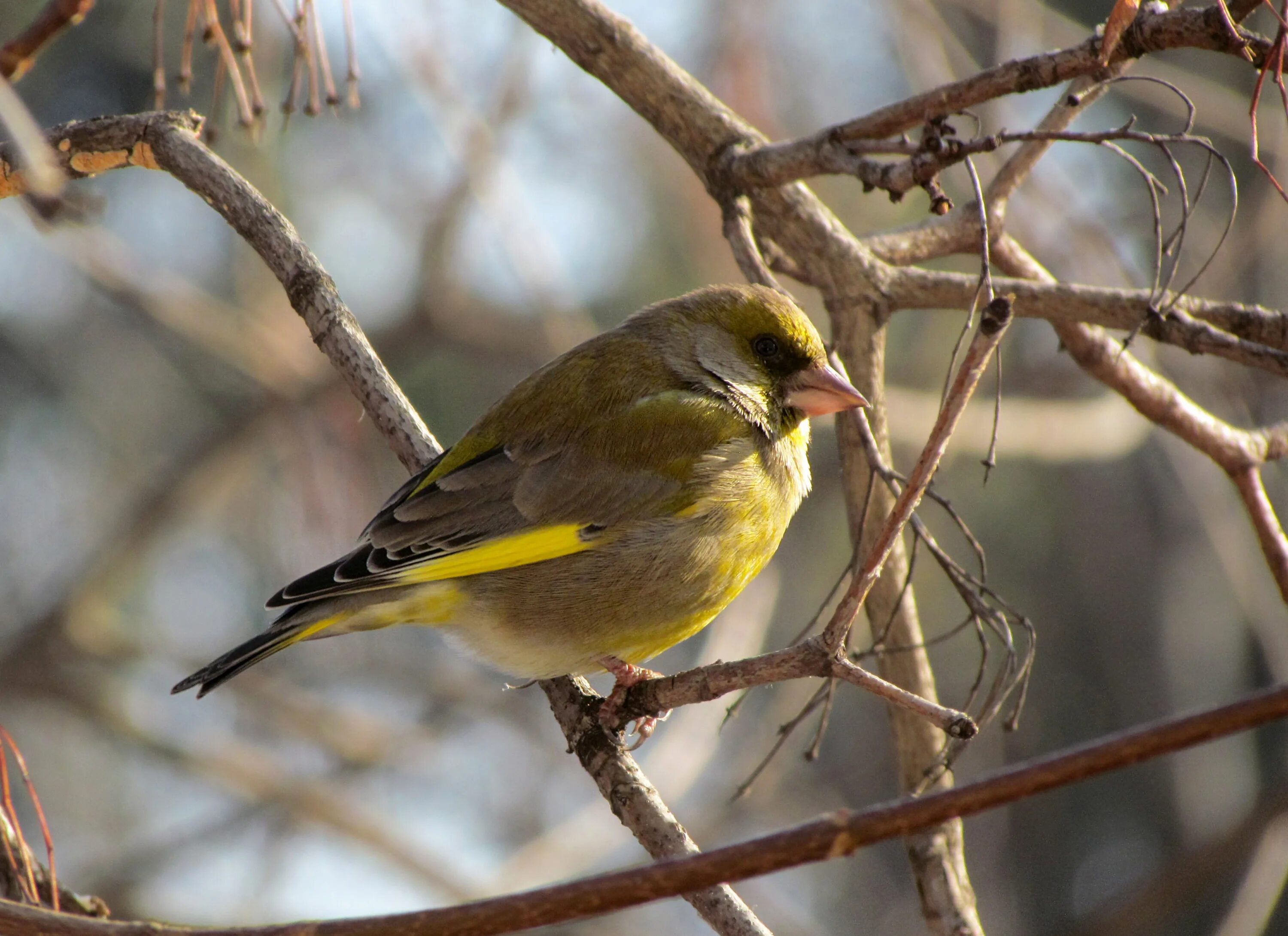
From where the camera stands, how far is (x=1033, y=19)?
20.3 feet

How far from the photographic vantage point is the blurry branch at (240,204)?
121 inches

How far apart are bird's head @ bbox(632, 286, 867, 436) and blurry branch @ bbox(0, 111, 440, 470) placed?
3.00ft

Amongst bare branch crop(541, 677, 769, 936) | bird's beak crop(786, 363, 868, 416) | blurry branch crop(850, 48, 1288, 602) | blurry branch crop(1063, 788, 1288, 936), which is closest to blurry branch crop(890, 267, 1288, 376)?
blurry branch crop(850, 48, 1288, 602)

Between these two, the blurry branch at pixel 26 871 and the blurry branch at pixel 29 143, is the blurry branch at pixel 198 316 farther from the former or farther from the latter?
the blurry branch at pixel 29 143

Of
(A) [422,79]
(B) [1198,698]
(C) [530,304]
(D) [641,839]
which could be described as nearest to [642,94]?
(D) [641,839]

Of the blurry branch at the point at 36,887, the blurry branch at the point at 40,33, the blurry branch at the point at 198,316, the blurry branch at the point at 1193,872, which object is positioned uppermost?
the blurry branch at the point at 198,316

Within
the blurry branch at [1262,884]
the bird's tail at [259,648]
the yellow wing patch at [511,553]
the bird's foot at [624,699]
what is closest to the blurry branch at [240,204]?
the yellow wing patch at [511,553]

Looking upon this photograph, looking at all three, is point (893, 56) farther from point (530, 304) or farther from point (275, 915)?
point (275, 915)

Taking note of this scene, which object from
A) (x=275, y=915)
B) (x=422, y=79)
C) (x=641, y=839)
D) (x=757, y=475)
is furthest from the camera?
(x=275, y=915)

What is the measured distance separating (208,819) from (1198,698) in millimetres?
5420

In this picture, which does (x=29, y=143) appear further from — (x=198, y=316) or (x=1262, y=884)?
(x=1262, y=884)

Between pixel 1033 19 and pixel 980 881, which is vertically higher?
pixel 1033 19

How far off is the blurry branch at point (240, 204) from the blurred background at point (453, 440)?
2.01m

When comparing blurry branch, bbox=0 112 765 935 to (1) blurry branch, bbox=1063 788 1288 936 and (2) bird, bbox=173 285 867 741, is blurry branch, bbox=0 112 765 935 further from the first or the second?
(1) blurry branch, bbox=1063 788 1288 936
